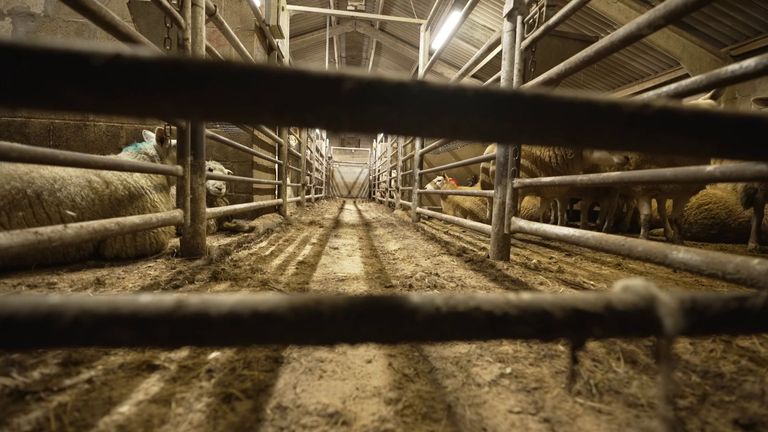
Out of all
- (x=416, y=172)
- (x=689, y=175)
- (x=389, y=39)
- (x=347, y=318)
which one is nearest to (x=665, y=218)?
(x=416, y=172)

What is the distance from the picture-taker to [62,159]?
3.39ft

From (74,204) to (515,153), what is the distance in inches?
105

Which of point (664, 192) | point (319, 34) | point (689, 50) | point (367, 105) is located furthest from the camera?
point (319, 34)

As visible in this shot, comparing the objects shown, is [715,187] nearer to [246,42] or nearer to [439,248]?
[439,248]

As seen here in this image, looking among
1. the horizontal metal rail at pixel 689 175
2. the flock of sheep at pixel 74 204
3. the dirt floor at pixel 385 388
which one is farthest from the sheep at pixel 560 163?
the flock of sheep at pixel 74 204

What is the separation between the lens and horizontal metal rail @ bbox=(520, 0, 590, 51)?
1397 mm

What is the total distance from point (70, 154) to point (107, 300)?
3.42 feet

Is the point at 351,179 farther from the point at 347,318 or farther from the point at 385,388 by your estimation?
the point at 347,318

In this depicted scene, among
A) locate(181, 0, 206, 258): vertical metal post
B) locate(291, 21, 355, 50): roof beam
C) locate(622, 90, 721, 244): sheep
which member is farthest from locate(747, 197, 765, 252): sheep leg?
locate(291, 21, 355, 50): roof beam

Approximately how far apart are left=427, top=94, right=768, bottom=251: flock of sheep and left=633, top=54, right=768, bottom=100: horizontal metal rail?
2452mm

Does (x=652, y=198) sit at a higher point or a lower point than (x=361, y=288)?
higher

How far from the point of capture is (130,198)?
2090mm

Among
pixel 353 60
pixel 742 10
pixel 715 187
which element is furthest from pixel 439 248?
pixel 353 60

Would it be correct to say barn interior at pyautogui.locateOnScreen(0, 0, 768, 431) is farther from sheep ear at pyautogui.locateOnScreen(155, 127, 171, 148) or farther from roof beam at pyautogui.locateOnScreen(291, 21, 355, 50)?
roof beam at pyautogui.locateOnScreen(291, 21, 355, 50)
